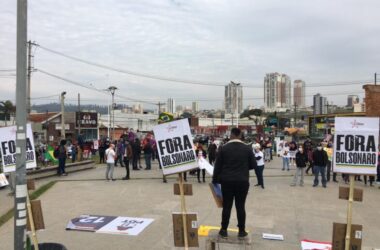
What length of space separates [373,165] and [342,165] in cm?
50

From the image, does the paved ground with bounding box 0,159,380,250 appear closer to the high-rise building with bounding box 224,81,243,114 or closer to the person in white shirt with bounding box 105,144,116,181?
the person in white shirt with bounding box 105,144,116,181

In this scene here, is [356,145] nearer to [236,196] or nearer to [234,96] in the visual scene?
[236,196]

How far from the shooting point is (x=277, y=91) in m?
146

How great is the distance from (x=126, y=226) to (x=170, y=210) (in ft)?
7.30

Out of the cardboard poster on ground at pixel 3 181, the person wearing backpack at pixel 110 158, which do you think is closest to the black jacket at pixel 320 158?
the person wearing backpack at pixel 110 158

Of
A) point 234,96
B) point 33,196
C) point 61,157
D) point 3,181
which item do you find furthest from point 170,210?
point 234,96

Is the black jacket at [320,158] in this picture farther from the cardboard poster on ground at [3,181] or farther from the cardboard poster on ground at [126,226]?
the cardboard poster on ground at [3,181]

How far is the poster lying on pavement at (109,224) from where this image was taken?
9.38m

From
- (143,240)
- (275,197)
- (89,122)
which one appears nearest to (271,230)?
(143,240)

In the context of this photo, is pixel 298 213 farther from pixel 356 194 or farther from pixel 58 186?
pixel 58 186

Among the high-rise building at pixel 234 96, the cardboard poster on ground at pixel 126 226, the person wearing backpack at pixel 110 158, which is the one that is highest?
the high-rise building at pixel 234 96

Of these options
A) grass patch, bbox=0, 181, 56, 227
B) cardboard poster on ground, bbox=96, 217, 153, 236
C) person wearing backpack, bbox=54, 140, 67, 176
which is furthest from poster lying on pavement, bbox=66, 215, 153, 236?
person wearing backpack, bbox=54, 140, 67, 176

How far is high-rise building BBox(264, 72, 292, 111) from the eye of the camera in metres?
140

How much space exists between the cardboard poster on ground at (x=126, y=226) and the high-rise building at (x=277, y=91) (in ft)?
433
